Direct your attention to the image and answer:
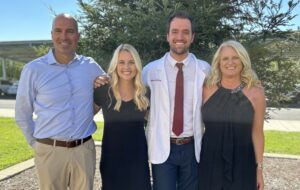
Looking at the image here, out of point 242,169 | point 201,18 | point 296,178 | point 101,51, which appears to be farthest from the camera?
point 296,178

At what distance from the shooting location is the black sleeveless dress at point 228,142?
364 cm

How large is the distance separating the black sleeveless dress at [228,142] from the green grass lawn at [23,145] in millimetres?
5143

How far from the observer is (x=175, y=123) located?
384 cm

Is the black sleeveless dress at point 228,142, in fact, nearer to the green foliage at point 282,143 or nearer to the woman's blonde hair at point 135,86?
the woman's blonde hair at point 135,86

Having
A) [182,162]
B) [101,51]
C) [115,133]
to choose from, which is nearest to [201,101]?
[182,162]

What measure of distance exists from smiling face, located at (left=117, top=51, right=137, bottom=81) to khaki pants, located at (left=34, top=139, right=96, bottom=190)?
2.52ft

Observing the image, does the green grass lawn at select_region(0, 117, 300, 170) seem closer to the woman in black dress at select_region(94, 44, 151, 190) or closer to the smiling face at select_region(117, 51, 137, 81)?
the woman in black dress at select_region(94, 44, 151, 190)

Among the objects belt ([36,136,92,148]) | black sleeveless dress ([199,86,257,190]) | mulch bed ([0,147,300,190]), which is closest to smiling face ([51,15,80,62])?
belt ([36,136,92,148])

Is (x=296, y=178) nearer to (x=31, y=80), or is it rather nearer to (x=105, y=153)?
(x=105, y=153)

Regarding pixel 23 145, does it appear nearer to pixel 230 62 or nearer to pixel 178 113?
pixel 178 113

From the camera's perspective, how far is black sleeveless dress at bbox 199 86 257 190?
11.9 ft

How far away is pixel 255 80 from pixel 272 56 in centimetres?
219

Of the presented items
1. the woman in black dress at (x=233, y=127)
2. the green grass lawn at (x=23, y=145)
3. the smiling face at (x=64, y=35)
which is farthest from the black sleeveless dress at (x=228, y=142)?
the green grass lawn at (x=23, y=145)

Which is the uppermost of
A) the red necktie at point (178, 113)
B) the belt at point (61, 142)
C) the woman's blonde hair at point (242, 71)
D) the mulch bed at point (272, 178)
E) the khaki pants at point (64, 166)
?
the woman's blonde hair at point (242, 71)
